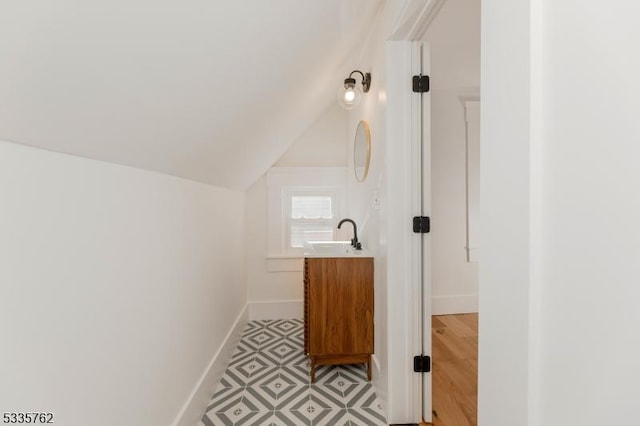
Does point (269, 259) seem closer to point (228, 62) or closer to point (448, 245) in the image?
point (448, 245)

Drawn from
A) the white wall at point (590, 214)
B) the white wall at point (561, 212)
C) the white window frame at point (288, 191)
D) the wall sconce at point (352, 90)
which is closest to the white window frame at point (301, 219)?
the white window frame at point (288, 191)

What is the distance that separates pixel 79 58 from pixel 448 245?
347cm

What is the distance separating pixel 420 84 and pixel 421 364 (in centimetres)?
150

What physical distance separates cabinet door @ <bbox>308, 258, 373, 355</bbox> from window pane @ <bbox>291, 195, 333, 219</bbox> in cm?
139

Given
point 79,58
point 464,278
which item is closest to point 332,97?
point 464,278

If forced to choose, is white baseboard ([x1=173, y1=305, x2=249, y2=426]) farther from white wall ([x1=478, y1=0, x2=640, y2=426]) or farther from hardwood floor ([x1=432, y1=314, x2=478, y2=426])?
white wall ([x1=478, y1=0, x2=640, y2=426])

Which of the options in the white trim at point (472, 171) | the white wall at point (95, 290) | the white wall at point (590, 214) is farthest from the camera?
the white trim at point (472, 171)

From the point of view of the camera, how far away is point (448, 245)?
3.54 meters

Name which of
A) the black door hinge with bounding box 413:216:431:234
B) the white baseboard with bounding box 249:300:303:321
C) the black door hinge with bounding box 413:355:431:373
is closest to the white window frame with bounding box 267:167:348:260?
the white baseboard with bounding box 249:300:303:321

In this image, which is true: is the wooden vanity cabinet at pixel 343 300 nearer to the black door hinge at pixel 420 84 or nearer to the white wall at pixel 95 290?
the white wall at pixel 95 290

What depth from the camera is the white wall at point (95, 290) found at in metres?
0.75

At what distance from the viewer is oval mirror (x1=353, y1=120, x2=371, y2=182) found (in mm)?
2447

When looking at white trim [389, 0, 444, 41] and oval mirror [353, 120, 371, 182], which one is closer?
white trim [389, 0, 444, 41]

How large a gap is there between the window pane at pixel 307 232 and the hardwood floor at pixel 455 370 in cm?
144
